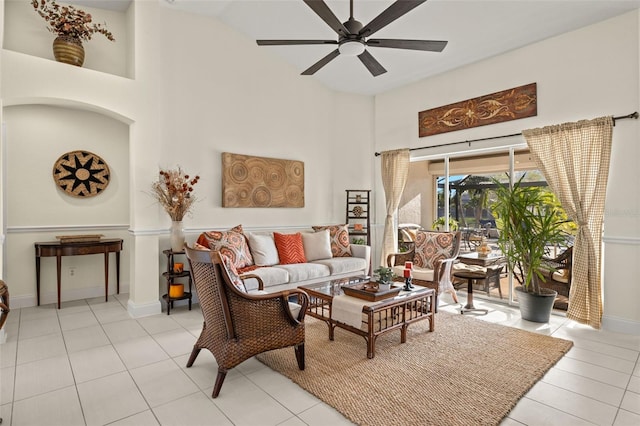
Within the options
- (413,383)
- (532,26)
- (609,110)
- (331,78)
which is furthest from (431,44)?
(331,78)

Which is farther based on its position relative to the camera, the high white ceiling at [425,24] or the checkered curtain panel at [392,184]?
the checkered curtain panel at [392,184]

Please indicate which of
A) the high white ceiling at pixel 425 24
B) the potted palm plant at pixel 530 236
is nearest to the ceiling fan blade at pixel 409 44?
the high white ceiling at pixel 425 24

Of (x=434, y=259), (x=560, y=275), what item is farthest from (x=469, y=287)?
(x=560, y=275)

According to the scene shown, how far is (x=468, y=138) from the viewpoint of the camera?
16.5 ft

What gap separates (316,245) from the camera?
5203 mm

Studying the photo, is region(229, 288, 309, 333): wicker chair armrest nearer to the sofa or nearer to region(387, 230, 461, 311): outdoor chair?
the sofa

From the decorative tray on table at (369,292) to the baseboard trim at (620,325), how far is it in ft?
7.93

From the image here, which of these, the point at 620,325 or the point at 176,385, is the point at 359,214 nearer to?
the point at 620,325

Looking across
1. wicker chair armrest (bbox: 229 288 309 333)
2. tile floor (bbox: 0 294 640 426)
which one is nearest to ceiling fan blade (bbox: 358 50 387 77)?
wicker chair armrest (bbox: 229 288 309 333)

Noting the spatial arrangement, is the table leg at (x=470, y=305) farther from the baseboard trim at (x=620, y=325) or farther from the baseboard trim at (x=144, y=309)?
the baseboard trim at (x=144, y=309)

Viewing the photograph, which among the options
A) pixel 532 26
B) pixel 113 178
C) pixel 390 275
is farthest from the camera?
pixel 113 178

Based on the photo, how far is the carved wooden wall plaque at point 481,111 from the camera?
14.3ft

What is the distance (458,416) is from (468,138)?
158 inches

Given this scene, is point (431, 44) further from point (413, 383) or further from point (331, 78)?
point (331, 78)
